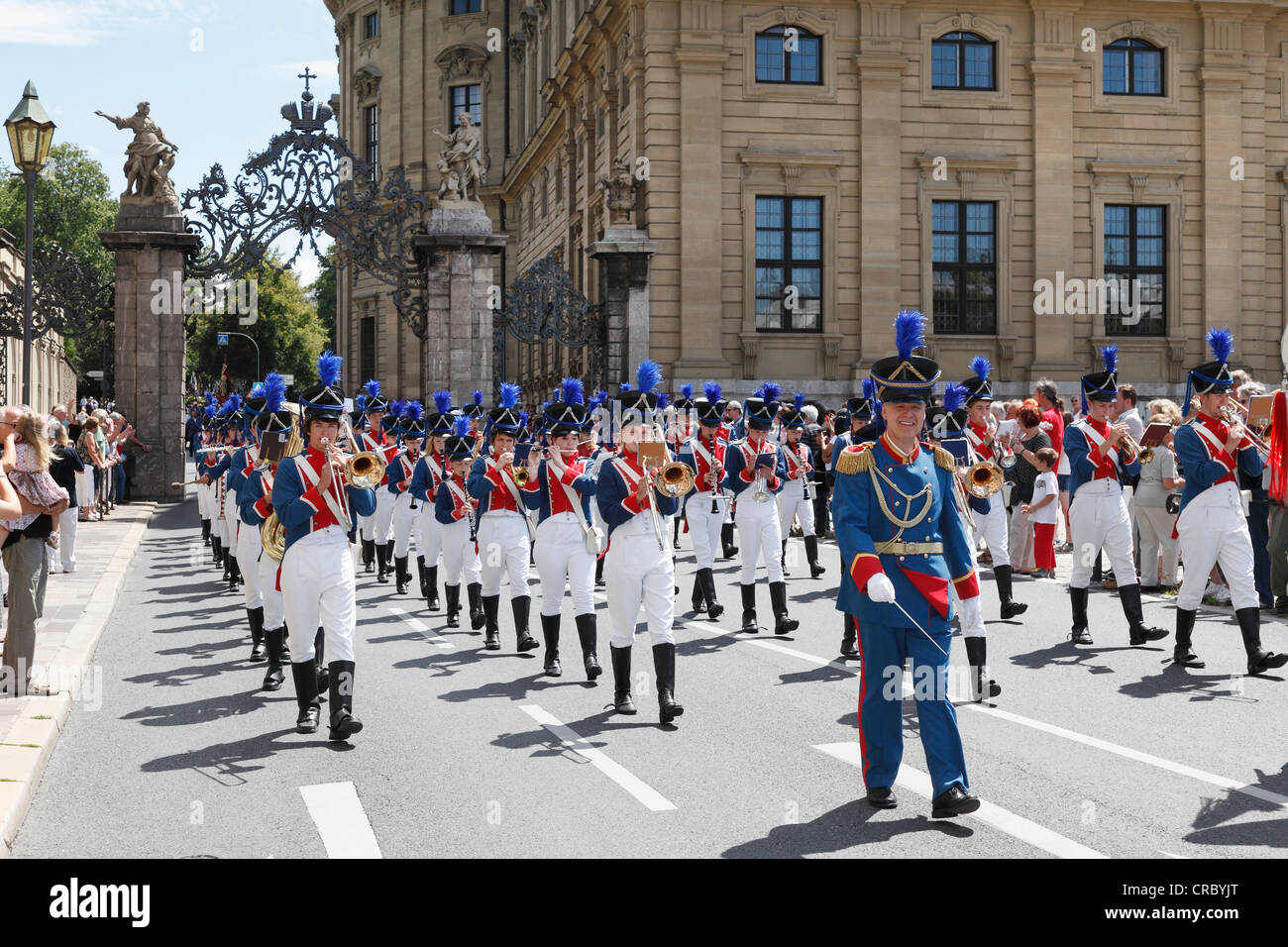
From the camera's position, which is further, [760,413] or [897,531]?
[760,413]

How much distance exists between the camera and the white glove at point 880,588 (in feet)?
21.7

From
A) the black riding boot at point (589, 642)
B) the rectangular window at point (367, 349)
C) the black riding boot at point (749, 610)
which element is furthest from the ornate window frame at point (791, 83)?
the rectangular window at point (367, 349)

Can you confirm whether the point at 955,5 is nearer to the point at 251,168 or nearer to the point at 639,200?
the point at 639,200

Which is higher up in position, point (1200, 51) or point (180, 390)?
point (1200, 51)

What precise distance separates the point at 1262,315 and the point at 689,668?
2696cm

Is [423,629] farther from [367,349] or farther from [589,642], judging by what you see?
[367,349]

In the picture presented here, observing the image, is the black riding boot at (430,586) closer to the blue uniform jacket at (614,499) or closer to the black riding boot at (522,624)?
the black riding boot at (522,624)

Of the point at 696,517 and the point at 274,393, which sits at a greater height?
the point at 274,393

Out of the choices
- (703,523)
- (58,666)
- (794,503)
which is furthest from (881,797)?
(794,503)

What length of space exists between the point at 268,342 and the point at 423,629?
75.9 meters

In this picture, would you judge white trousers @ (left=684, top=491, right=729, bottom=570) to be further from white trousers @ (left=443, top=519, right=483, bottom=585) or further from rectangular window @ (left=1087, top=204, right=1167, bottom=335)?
rectangular window @ (left=1087, top=204, right=1167, bottom=335)

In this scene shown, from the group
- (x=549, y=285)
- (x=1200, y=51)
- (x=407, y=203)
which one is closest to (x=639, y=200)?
(x=549, y=285)

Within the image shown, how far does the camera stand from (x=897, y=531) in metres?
7.16
